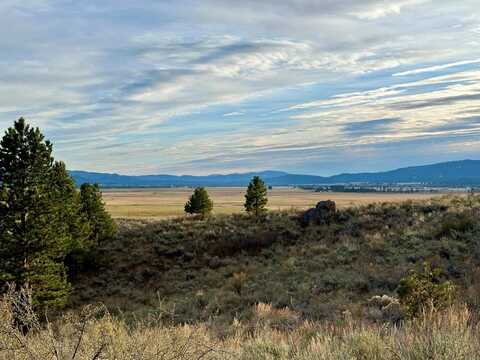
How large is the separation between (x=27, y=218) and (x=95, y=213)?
42.3ft

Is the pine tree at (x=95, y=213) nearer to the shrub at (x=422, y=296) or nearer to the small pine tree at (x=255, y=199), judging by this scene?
the small pine tree at (x=255, y=199)

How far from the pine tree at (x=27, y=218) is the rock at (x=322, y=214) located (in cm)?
1793

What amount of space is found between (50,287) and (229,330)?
1680cm

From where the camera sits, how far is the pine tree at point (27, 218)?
22109 millimetres

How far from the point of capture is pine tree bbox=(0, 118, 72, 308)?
22109 millimetres

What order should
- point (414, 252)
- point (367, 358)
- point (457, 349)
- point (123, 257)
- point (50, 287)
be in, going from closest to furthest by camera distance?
1. point (457, 349)
2. point (367, 358)
3. point (414, 252)
4. point (50, 287)
5. point (123, 257)

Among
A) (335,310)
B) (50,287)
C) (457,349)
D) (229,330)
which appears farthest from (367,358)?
(50,287)

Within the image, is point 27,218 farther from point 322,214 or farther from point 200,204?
point 200,204

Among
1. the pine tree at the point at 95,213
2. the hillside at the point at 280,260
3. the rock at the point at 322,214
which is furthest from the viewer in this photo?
the pine tree at the point at 95,213

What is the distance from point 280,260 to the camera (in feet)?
80.0

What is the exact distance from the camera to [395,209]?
99.8ft

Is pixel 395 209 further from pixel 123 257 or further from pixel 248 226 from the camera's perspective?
pixel 123 257

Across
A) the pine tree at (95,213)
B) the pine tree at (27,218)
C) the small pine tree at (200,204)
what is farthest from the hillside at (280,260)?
the pine tree at (27,218)

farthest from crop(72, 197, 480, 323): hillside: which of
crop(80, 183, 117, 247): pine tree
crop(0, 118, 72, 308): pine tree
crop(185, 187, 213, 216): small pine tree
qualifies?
crop(0, 118, 72, 308): pine tree
